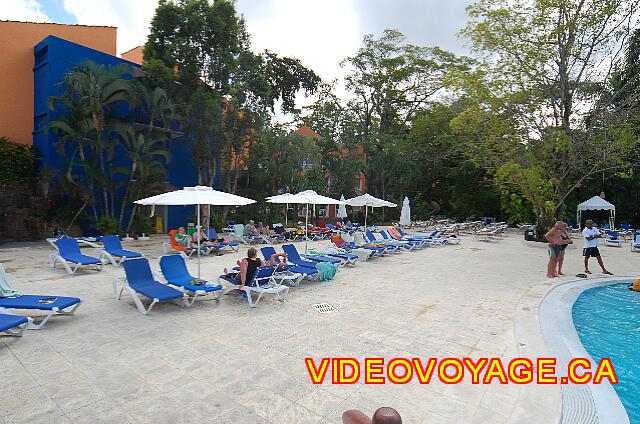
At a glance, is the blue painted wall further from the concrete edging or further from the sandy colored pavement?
the concrete edging

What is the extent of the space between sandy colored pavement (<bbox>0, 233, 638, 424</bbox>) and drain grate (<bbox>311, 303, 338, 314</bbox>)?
8.0 inches

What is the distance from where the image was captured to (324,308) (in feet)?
22.7

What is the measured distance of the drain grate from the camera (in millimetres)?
6742

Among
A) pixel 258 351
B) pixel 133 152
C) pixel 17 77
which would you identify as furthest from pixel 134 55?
pixel 258 351

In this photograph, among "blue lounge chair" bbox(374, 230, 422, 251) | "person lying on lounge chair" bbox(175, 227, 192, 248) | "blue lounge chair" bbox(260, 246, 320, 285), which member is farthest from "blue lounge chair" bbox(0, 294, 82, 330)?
"blue lounge chair" bbox(374, 230, 422, 251)

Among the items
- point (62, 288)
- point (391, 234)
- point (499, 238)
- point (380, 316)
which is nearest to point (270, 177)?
point (391, 234)

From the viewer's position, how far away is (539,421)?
342 centimetres

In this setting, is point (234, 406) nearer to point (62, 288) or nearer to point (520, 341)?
point (520, 341)

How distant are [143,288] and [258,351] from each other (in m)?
2.95

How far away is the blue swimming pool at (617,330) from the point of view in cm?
468

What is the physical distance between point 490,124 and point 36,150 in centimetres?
2090

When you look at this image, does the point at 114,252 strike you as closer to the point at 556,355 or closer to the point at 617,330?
the point at 556,355

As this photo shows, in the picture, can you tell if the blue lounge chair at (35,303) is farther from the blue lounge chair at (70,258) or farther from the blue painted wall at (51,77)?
the blue painted wall at (51,77)

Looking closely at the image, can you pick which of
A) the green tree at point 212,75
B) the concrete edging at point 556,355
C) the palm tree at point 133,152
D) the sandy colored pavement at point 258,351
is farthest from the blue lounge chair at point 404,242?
the palm tree at point 133,152
